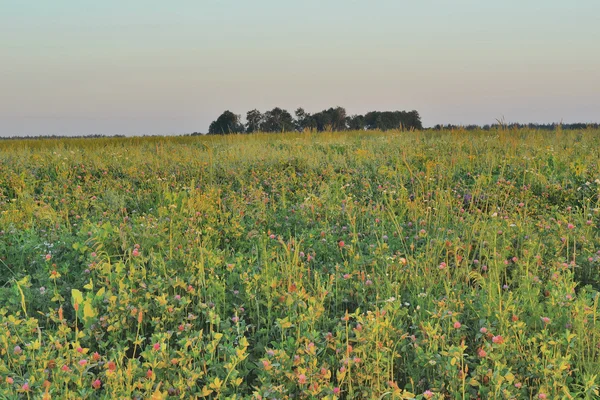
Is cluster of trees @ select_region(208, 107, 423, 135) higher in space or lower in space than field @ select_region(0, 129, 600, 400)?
higher

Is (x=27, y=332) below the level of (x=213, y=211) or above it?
below

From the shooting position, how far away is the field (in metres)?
2.47

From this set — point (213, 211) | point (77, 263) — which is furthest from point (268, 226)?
point (77, 263)

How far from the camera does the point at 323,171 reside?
819 centimetres

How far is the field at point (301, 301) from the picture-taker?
2473 mm

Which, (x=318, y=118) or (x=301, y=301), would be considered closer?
(x=301, y=301)

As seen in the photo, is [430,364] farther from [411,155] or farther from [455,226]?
[411,155]

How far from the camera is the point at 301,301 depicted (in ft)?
9.90

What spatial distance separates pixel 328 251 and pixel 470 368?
6.13 ft

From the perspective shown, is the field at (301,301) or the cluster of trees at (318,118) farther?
the cluster of trees at (318,118)

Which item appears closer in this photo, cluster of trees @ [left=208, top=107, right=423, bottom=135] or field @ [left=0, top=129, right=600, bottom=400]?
field @ [left=0, top=129, right=600, bottom=400]

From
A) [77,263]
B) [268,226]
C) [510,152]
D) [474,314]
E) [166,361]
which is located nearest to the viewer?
[166,361]

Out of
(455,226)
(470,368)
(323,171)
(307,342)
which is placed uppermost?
(323,171)

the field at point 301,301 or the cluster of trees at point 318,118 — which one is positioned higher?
the cluster of trees at point 318,118
